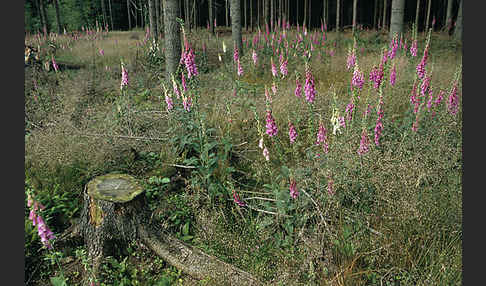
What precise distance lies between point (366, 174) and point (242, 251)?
3.70 ft

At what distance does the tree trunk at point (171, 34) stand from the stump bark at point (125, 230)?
3168 mm

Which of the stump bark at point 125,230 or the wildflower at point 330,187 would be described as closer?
the wildflower at point 330,187

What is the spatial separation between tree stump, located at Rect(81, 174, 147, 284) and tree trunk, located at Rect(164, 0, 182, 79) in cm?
316

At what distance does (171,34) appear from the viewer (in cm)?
566

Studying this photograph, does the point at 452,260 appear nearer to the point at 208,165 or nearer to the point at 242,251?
the point at 242,251

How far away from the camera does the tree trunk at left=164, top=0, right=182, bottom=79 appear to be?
5505mm

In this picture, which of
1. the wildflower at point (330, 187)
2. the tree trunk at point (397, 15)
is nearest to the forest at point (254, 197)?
the wildflower at point (330, 187)

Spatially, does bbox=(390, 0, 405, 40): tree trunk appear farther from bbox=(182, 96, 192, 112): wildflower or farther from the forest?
bbox=(182, 96, 192, 112): wildflower

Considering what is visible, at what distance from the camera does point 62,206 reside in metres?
3.09

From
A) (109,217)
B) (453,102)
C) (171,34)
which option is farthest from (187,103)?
(171,34)

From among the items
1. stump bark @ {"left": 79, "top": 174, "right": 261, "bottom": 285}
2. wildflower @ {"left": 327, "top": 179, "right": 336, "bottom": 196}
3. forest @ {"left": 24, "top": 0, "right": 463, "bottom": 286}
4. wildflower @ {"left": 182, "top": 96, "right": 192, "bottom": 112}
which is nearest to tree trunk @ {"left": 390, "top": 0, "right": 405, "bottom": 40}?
forest @ {"left": 24, "top": 0, "right": 463, "bottom": 286}

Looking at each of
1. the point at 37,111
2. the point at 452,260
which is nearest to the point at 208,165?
the point at 452,260

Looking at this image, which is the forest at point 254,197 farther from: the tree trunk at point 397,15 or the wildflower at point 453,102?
the tree trunk at point 397,15

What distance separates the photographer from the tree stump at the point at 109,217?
2.64 m
